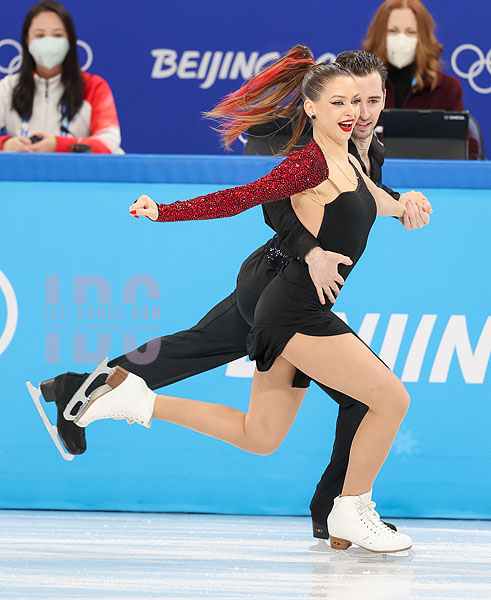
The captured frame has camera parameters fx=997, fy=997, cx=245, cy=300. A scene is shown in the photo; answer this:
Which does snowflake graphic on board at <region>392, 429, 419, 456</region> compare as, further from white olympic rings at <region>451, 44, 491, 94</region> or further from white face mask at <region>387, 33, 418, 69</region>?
white olympic rings at <region>451, 44, 491, 94</region>

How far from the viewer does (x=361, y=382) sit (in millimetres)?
2484

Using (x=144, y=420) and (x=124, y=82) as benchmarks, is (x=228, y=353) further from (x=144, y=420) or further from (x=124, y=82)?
(x=124, y=82)

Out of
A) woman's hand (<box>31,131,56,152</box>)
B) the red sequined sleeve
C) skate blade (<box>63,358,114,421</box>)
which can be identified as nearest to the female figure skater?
the red sequined sleeve

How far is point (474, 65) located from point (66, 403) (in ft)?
12.2

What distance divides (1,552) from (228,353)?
0.83 metres

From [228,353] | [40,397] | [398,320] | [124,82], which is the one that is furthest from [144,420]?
[124,82]

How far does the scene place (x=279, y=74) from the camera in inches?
104

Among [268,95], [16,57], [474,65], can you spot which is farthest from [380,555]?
[16,57]

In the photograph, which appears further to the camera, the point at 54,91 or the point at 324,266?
the point at 54,91

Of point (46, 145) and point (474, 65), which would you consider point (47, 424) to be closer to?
point (46, 145)

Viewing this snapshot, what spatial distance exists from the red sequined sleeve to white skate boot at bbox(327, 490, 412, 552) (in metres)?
0.82

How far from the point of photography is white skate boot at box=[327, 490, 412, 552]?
101 inches

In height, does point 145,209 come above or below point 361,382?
above

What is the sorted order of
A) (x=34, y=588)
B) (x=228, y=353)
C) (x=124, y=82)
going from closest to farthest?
1. (x=34, y=588)
2. (x=228, y=353)
3. (x=124, y=82)
